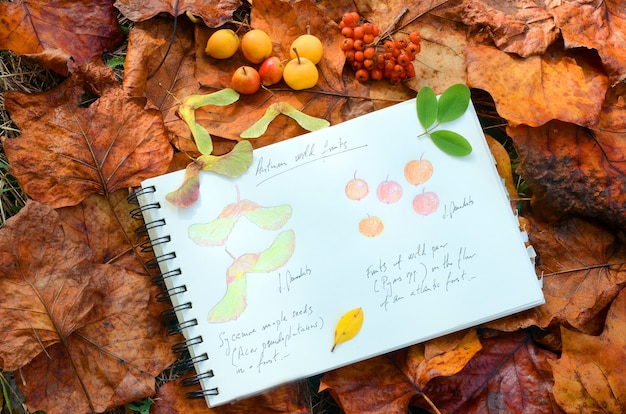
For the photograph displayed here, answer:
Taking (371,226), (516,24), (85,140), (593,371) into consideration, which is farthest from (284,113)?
(593,371)

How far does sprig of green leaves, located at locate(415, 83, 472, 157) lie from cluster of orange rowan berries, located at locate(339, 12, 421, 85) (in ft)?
0.24

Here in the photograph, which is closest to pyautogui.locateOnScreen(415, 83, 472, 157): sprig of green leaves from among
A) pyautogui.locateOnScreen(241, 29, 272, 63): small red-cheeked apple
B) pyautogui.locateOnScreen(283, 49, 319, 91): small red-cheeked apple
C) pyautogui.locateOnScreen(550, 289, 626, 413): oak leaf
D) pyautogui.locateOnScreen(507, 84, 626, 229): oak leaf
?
pyautogui.locateOnScreen(507, 84, 626, 229): oak leaf

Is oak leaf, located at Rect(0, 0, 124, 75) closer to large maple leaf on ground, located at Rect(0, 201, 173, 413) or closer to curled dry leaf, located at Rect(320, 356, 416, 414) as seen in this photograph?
large maple leaf on ground, located at Rect(0, 201, 173, 413)

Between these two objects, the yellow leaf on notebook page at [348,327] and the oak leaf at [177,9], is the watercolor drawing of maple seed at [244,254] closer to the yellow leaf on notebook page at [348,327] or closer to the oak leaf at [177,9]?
the yellow leaf on notebook page at [348,327]

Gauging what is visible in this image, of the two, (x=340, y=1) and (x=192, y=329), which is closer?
Answer: (x=192, y=329)

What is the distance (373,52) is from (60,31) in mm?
641

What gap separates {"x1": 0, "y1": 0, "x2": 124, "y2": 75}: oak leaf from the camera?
1324mm

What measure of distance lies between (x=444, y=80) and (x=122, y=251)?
0.76m

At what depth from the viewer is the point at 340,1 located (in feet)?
4.65

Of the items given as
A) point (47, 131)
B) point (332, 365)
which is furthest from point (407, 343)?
point (47, 131)

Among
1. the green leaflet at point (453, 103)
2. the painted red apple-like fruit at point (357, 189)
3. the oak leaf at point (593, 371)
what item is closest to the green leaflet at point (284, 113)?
the painted red apple-like fruit at point (357, 189)

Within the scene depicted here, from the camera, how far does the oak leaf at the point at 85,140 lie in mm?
1315

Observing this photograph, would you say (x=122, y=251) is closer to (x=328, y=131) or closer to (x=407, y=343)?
(x=328, y=131)

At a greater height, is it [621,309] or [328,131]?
[328,131]
